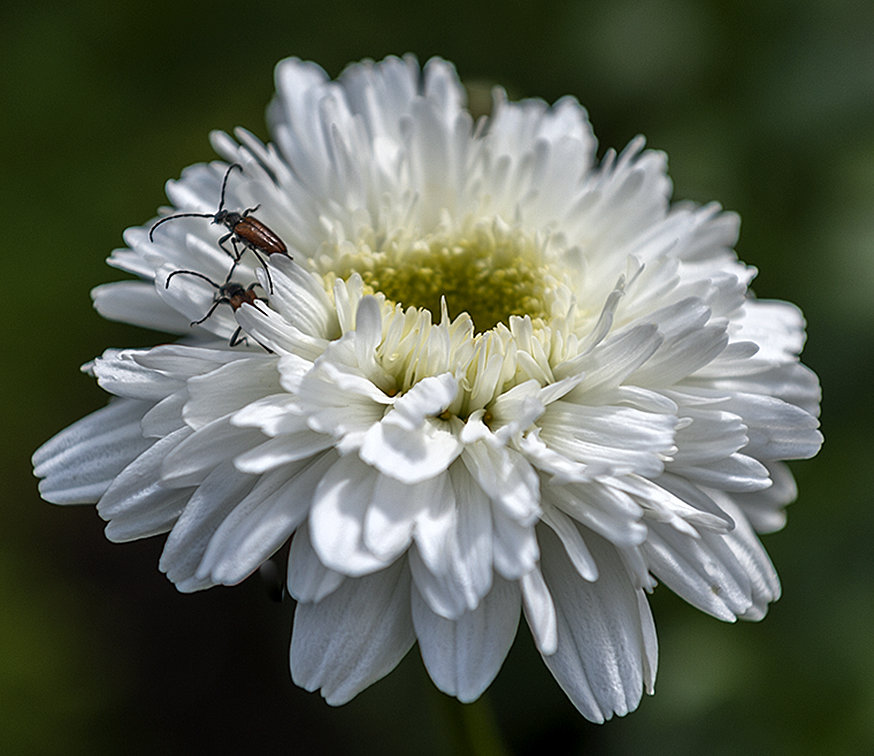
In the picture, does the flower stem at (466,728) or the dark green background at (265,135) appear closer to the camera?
the flower stem at (466,728)

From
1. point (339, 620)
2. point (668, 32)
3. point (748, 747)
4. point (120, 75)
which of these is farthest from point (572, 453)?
point (120, 75)

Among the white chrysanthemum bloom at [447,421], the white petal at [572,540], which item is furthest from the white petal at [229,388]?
the white petal at [572,540]

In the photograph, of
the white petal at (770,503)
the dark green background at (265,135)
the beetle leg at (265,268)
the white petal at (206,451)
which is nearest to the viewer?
the white petal at (206,451)

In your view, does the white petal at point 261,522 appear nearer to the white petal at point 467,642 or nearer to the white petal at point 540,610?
the white petal at point 467,642

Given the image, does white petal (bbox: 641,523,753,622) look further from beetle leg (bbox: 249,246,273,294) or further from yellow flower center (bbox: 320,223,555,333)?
beetle leg (bbox: 249,246,273,294)

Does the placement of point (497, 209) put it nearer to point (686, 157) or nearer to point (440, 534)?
point (440, 534)

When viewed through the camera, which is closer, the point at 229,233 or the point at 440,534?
the point at 440,534

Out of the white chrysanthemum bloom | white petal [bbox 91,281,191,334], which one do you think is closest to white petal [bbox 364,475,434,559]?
the white chrysanthemum bloom
